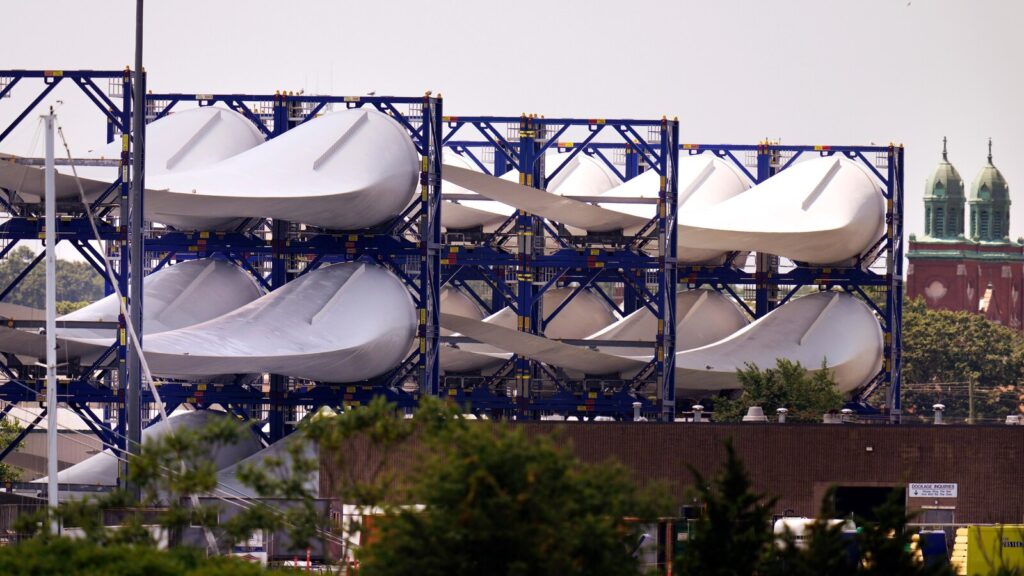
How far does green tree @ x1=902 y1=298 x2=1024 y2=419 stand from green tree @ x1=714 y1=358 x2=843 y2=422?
70.8 m

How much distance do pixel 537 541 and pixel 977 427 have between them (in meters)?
32.8

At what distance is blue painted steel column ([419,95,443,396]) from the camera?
65562 mm

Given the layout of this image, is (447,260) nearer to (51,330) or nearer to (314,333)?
(314,333)

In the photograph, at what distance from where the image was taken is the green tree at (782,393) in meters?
78.4

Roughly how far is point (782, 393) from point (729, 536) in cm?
4863

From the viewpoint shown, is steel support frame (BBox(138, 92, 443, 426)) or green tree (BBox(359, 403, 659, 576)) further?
steel support frame (BBox(138, 92, 443, 426))

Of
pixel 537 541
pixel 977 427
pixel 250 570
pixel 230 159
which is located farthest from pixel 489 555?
pixel 230 159

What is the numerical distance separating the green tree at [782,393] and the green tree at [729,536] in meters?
46.2

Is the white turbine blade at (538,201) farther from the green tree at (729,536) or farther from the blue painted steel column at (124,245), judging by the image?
the green tree at (729,536)

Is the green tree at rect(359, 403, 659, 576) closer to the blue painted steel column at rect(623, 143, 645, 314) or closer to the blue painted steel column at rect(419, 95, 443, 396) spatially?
the blue painted steel column at rect(419, 95, 443, 396)

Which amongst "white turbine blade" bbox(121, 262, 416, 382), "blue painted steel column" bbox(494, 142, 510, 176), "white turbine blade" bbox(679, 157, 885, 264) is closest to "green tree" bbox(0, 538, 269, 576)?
"white turbine blade" bbox(121, 262, 416, 382)

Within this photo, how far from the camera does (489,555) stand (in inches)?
1134

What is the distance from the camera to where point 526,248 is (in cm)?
7981

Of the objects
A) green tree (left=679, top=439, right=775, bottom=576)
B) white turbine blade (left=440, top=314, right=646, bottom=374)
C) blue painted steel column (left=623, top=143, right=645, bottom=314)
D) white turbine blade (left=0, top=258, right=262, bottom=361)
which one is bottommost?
green tree (left=679, top=439, right=775, bottom=576)
